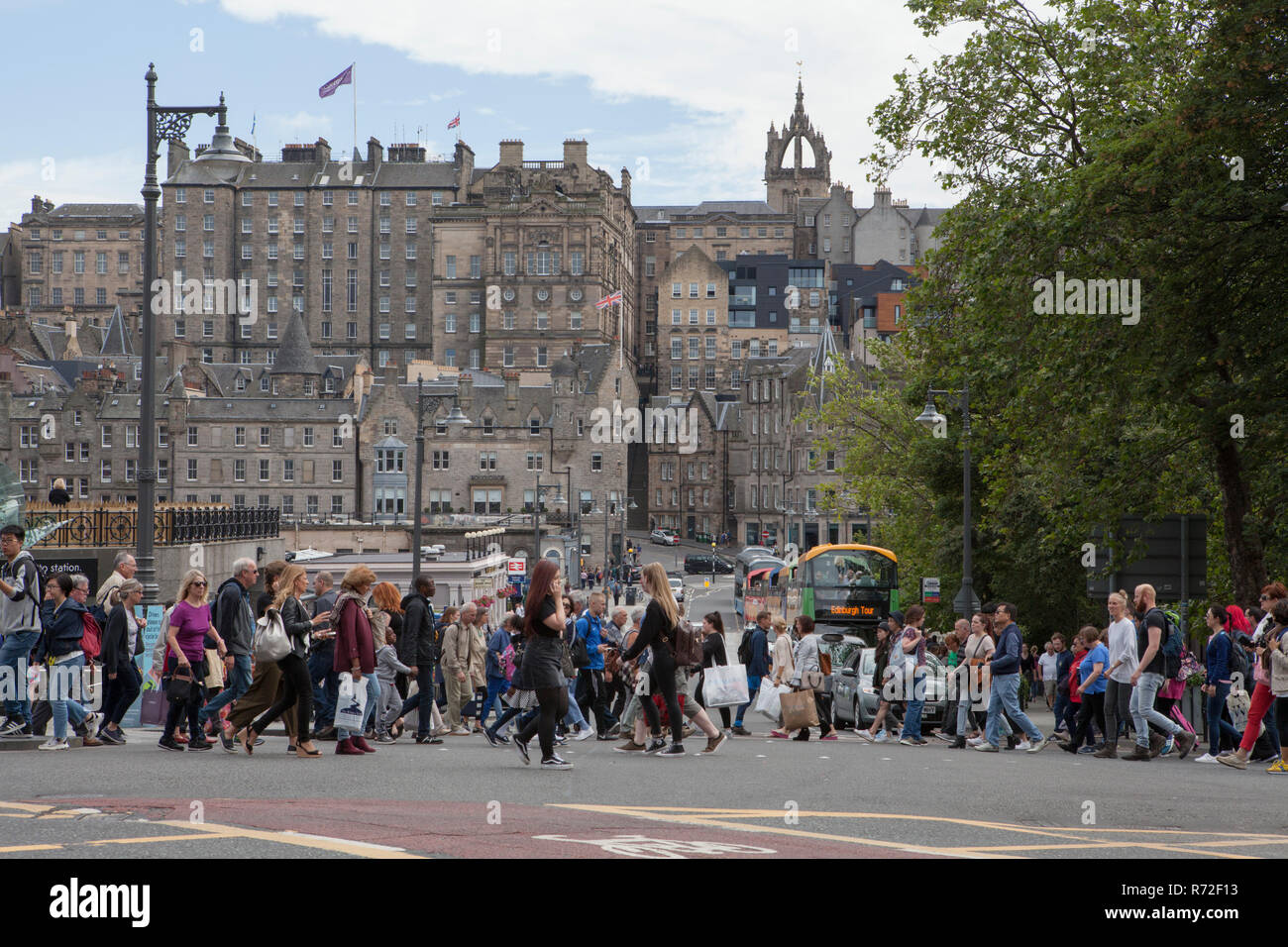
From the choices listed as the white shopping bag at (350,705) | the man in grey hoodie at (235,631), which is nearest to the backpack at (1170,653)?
the white shopping bag at (350,705)

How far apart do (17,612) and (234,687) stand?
86.7 inches

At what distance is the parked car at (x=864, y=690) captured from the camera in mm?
22000

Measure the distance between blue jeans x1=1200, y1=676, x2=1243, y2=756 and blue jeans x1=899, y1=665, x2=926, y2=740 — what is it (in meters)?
3.58

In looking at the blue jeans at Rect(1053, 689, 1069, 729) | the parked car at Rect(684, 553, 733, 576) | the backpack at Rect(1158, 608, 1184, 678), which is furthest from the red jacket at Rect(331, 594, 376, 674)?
the parked car at Rect(684, 553, 733, 576)

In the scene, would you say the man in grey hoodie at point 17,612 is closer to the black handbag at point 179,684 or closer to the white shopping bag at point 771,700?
the black handbag at point 179,684

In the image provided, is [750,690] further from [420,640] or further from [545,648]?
[545,648]

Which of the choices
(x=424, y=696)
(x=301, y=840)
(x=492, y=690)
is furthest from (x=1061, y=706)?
(x=301, y=840)

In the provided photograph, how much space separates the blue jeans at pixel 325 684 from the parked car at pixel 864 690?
7732 millimetres

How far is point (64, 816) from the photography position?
9.62 m

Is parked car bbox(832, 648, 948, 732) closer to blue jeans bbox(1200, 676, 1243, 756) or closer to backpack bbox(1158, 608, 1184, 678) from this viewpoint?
backpack bbox(1158, 608, 1184, 678)

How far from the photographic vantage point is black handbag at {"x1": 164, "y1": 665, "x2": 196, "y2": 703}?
48.0 feet

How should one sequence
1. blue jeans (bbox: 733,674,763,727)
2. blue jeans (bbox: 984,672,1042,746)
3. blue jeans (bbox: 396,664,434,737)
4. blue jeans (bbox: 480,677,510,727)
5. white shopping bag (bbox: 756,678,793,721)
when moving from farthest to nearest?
blue jeans (bbox: 733,674,763,727) < blue jeans (bbox: 480,677,510,727) < white shopping bag (bbox: 756,678,793,721) < blue jeans (bbox: 984,672,1042,746) < blue jeans (bbox: 396,664,434,737)

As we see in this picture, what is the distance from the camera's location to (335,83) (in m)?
114
